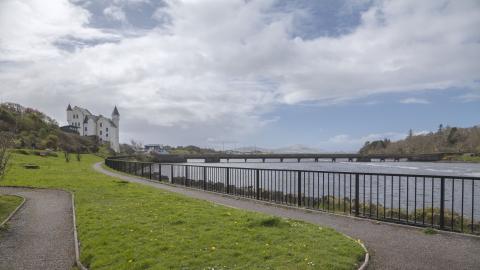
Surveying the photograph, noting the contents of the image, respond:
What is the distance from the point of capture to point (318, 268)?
571 cm

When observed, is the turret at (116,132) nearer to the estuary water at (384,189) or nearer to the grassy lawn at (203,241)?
the estuary water at (384,189)

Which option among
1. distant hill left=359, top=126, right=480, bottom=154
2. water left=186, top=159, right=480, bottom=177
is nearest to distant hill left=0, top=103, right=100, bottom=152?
water left=186, top=159, right=480, bottom=177

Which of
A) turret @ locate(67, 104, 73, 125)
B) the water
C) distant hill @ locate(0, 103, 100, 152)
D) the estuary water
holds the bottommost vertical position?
the water

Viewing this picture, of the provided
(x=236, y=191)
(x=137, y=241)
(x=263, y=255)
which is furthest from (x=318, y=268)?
(x=236, y=191)

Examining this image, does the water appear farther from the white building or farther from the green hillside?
the white building

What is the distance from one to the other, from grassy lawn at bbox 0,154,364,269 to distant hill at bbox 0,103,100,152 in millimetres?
54945

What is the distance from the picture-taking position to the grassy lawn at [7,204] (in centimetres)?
1228

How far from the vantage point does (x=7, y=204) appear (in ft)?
45.2

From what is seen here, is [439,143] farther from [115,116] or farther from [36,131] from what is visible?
[36,131]

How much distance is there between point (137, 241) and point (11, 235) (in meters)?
4.10

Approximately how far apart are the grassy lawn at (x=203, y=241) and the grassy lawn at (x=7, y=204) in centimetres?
295

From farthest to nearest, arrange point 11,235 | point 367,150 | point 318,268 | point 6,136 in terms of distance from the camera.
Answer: point 367,150
point 6,136
point 11,235
point 318,268

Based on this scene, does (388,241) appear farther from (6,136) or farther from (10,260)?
(6,136)

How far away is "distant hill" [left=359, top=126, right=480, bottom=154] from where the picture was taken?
409 feet
